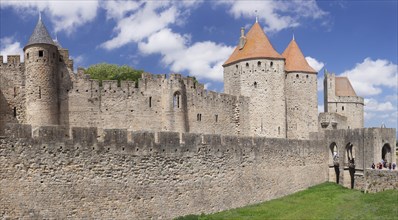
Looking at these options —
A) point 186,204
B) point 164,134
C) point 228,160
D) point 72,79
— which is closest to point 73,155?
point 164,134

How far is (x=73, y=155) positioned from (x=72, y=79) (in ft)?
35.3

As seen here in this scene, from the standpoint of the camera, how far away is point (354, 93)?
169ft

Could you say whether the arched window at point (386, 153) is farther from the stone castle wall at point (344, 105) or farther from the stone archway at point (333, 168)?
the stone castle wall at point (344, 105)

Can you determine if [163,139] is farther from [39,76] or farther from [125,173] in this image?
[39,76]

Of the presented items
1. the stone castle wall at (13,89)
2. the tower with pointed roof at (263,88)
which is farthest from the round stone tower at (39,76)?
the tower with pointed roof at (263,88)

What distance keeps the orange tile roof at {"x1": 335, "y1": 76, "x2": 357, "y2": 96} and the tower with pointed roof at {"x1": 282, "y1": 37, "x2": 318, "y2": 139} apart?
52.3ft

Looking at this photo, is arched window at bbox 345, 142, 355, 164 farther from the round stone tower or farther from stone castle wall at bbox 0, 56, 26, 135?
stone castle wall at bbox 0, 56, 26, 135

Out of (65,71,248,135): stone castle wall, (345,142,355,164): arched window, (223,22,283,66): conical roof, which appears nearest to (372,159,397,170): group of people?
(345,142,355,164): arched window

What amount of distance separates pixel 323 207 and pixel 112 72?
2818cm

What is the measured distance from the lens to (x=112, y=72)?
45375 millimetres

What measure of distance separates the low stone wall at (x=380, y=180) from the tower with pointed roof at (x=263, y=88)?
822 cm

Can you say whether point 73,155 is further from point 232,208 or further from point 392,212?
point 392,212

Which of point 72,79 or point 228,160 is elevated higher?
point 72,79

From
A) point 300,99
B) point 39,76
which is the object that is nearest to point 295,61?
point 300,99
